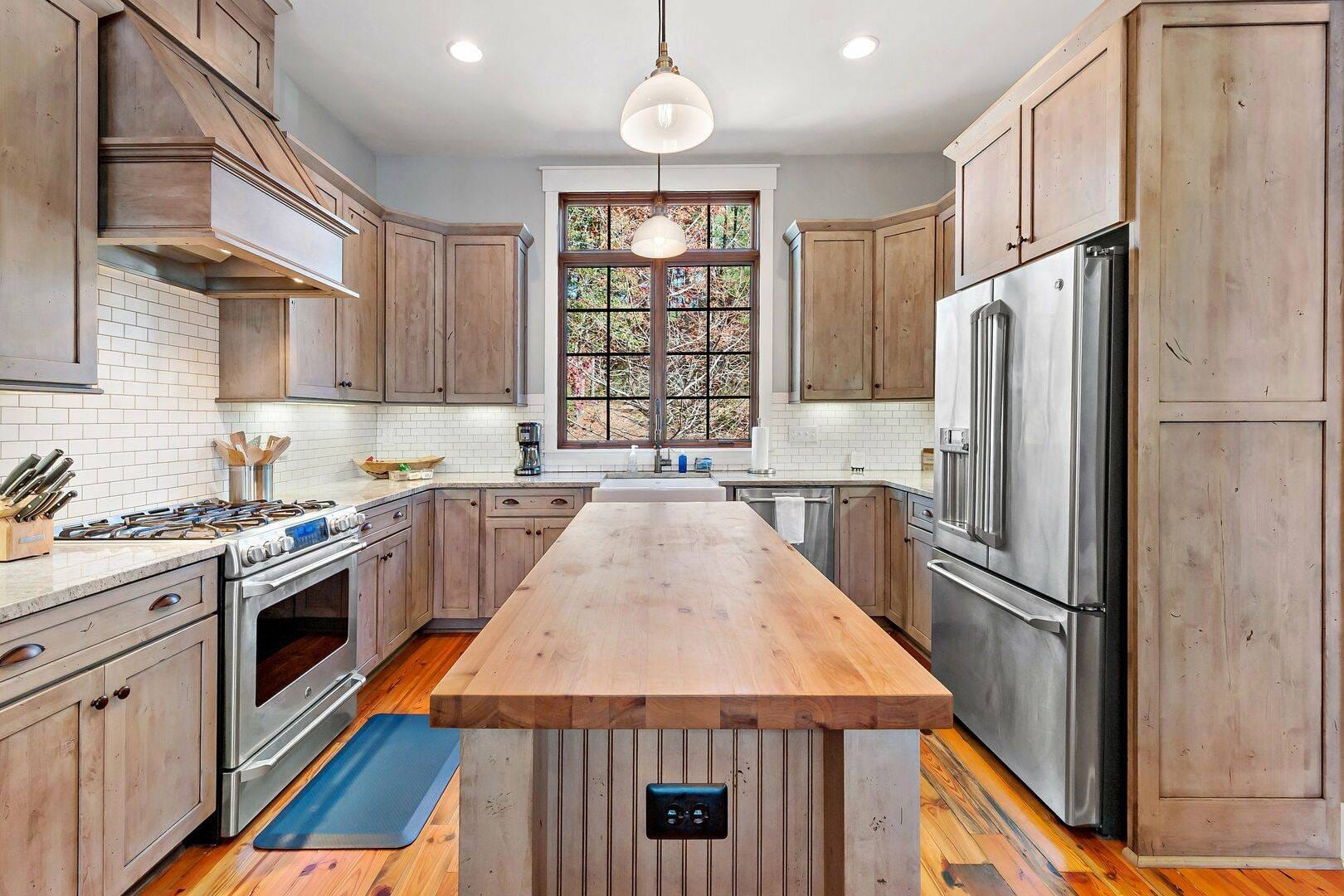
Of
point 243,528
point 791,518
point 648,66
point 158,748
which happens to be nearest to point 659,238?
point 648,66

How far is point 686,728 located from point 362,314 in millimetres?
3580

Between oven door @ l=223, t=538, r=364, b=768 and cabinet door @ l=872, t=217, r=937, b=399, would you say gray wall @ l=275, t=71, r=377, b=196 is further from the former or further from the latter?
cabinet door @ l=872, t=217, r=937, b=399

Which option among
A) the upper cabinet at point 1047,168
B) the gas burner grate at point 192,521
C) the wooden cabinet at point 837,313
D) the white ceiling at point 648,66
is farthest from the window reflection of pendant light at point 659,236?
the gas burner grate at point 192,521

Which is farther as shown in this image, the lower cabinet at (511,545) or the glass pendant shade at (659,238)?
the lower cabinet at (511,545)

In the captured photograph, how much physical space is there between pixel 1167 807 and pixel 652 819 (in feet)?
5.58

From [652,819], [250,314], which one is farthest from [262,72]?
[652,819]

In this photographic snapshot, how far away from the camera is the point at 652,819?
1155mm

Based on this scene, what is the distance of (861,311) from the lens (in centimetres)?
419

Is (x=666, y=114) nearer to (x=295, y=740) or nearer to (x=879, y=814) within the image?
(x=879, y=814)

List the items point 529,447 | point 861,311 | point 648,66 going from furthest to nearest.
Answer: point 529,447 → point 861,311 → point 648,66

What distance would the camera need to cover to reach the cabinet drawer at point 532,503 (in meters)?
3.94

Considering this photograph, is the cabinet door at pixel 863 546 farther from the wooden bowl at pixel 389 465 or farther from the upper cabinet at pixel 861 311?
the wooden bowl at pixel 389 465

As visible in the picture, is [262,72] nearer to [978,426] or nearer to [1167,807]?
[978,426]

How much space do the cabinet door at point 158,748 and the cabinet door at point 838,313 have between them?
11.1 ft
